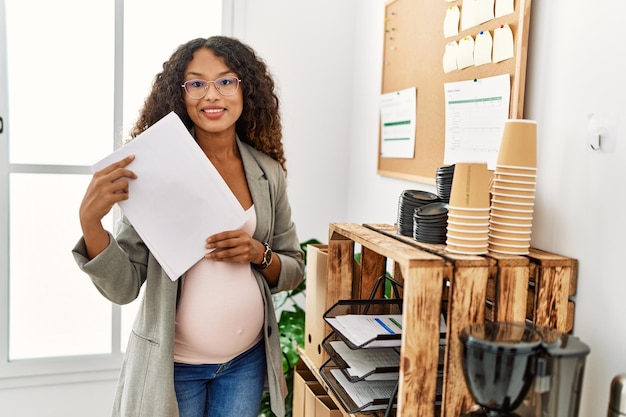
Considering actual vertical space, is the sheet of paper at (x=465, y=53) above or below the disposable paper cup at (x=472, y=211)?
above

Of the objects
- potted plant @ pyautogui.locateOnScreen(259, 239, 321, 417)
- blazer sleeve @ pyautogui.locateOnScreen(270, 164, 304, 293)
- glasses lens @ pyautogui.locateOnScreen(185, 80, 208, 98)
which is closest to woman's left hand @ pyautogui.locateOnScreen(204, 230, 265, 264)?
blazer sleeve @ pyautogui.locateOnScreen(270, 164, 304, 293)

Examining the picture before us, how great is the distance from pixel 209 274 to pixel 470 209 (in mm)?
685

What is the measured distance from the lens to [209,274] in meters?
1.38

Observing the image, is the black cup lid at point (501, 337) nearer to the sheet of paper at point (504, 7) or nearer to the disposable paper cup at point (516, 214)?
the disposable paper cup at point (516, 214)

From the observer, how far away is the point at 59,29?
7.23ft

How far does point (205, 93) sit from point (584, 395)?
3.64 feet

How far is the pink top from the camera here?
138cm

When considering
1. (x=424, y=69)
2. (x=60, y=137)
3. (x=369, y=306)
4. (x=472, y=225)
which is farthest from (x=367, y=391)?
(x=60, y=137)

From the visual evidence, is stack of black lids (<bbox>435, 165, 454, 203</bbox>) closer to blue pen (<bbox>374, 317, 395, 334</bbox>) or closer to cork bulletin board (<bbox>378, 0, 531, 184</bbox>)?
cork bulletin board (<bbox>378, 0, 531, 184</bbox>)

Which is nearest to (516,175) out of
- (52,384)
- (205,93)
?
(205,93)

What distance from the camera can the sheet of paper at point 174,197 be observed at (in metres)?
1.28

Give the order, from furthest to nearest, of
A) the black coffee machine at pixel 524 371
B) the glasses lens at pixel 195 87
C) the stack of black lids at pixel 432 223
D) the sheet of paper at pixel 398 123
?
the sheet of paper at pixel 398 123 → the glasses lens at pixel 195 87 → the stack of black lids at pixel 432 223 → the black coffee machine at pixel 524 371

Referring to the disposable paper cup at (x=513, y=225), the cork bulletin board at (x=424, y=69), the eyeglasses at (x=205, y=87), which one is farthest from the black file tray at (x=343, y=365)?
the eyeglasses at (x=205, y=87)

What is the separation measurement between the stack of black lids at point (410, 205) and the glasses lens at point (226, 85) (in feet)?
1.72
